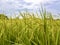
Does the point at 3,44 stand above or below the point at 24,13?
below

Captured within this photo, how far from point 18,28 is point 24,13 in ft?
0.83

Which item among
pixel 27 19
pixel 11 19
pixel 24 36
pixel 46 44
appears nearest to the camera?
pixel 46 44

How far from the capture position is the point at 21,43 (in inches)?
91.9

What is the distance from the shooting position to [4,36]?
2684mm

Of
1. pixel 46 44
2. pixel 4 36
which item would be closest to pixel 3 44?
pixel 4 36

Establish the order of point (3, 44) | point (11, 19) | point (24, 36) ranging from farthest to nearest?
point (11, 19) → point (3, 44) → point (24, 36)

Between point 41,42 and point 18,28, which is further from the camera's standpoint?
point 18,28

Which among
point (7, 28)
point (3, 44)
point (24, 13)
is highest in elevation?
point (24, 13)

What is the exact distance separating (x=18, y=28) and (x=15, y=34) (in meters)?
0.18

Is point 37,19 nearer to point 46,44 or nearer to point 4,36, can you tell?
point 4,36

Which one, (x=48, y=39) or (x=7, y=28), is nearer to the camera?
(x=48, y=39)

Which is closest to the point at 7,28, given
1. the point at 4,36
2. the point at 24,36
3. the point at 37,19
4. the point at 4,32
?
the point at 4,32

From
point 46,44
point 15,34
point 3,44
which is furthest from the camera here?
point 15,34

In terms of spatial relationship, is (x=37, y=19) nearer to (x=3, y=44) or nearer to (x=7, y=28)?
(x=7, y=28)
